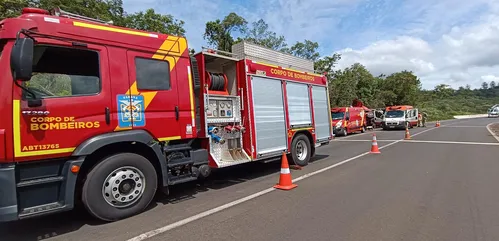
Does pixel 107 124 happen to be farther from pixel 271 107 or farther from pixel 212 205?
pixel 271 107

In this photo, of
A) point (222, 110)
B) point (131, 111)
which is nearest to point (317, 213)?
point (222, 110)

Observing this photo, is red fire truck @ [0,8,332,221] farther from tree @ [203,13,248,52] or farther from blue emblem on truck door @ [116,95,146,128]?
tree @ [203,13,248,52]

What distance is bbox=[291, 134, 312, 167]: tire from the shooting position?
839 cm

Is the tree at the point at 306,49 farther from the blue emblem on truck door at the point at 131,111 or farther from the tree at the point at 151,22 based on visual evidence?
the blue emblem on truck door at the point at 131,111

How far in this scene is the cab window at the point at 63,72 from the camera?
4016mm

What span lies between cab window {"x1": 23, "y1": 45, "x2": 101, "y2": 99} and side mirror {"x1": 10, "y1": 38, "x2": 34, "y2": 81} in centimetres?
34

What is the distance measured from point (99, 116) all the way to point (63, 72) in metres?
0.78

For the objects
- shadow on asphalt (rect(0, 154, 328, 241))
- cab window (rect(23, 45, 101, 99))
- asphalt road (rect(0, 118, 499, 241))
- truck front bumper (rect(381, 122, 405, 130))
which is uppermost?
cab window (rect(23, 45, 101, 99))

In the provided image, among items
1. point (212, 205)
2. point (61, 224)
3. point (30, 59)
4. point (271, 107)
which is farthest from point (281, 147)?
point (30, 59)

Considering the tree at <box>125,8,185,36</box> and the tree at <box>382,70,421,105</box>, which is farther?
the tree at <box>382,70,421,105</box>

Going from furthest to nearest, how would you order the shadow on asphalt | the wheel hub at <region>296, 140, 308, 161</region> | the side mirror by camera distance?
1. the wheel hub at <region>296, 140, 308, 161</region>
2. the shadow on asphalt
3. the side mirror

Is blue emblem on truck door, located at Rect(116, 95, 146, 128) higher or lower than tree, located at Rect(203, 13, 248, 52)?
lower

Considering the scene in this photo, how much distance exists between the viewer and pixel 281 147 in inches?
309

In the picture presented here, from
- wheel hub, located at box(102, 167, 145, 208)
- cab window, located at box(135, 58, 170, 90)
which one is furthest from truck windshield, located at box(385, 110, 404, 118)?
wheel hub, located at box(102, 167, 145, 208)
